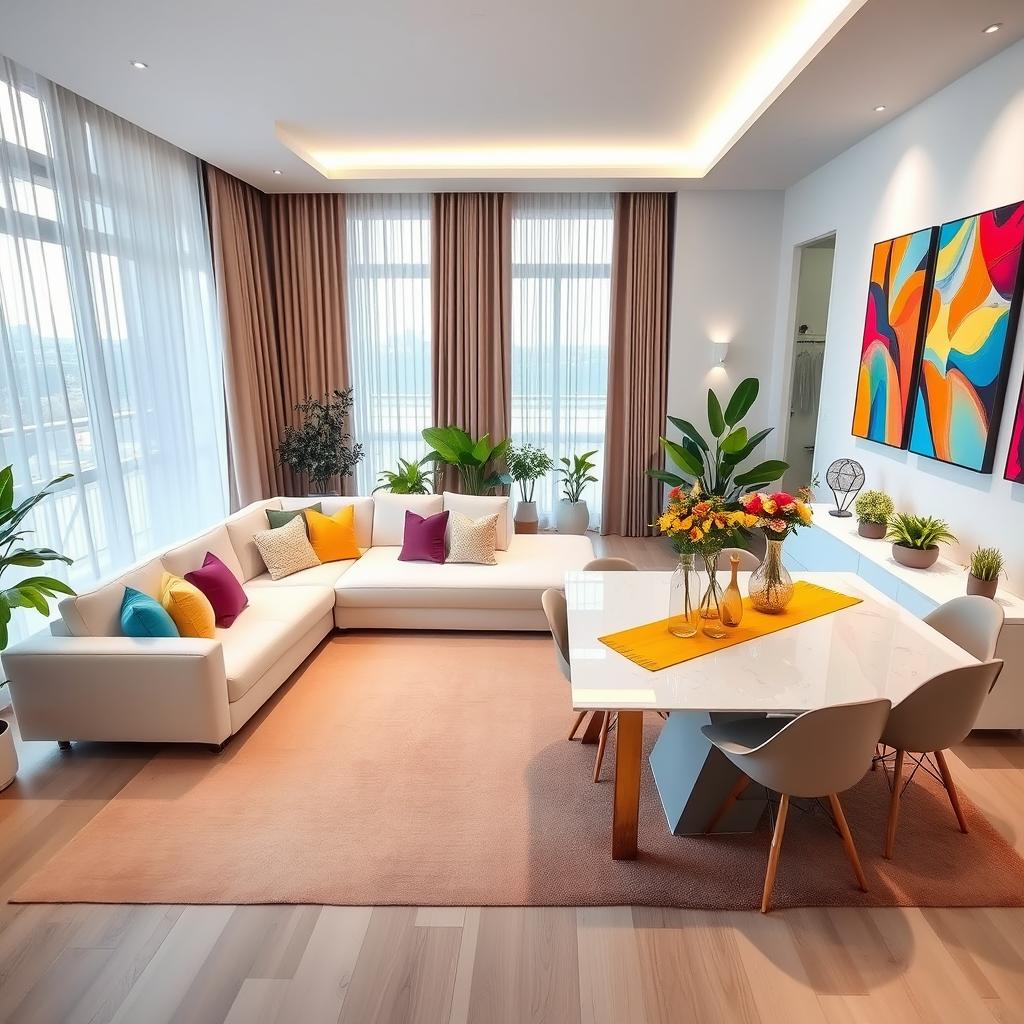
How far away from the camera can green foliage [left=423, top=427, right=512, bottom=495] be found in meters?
5.86

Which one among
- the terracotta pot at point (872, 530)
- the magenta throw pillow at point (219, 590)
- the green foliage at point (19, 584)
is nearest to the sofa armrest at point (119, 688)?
the green foliage at point (19, 584)

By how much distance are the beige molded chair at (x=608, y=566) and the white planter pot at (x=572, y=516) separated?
9.36 ft

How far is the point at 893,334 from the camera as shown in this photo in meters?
3.94

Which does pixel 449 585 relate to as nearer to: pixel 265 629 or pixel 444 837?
pixel 265 629

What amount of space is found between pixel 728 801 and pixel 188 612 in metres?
2.39

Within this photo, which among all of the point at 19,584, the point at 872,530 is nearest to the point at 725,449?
the point at 872,530

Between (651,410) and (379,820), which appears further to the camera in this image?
(651,410)

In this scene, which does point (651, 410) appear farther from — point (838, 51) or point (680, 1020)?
point (680, 1020)

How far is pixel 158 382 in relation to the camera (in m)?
4.62

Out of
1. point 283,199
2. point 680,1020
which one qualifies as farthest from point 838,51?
point 283,199

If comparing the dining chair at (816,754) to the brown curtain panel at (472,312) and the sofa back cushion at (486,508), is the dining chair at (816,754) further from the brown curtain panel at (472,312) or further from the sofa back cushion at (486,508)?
the brown curtain panel at (472,312)

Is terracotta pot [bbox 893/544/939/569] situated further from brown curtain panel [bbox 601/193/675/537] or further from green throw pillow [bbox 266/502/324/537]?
green throw pillow [bbox 266/502/324/537]

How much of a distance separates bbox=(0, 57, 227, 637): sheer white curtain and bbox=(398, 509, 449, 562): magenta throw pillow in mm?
1690

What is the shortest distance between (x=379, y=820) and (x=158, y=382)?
342cm
